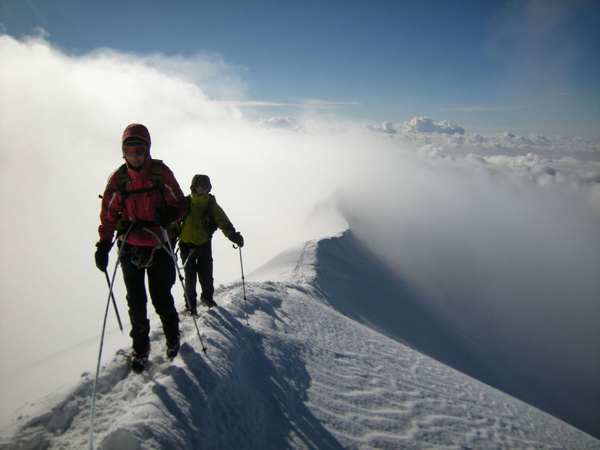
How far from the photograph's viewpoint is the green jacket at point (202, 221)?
6.53 metres

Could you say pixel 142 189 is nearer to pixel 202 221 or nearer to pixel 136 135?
pixel 136 135

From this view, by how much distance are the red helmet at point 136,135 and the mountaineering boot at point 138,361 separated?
280cm

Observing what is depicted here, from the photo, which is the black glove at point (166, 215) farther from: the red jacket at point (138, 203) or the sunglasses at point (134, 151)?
the sunglasses at point (134, 151)

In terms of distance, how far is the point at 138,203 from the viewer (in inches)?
162

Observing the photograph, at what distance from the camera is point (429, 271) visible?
36344mm

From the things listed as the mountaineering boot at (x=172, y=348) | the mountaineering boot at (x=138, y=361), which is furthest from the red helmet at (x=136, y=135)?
the mountaineering boot at (x=138, y=361)

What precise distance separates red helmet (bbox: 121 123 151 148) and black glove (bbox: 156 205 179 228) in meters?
0.80

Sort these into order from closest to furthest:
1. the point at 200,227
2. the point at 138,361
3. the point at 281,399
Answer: the point at 138,361, the point at 281,399, the point at 200,227

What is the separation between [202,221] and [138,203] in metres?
2.50

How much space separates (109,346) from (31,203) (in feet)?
785

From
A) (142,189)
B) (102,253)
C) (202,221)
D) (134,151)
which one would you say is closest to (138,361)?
(102,253)

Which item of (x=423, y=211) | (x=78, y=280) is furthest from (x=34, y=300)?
(x=423, y=211)

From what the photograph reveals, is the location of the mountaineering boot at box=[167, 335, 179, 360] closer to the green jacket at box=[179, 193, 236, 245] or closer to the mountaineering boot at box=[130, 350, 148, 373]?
the mountaineering boot at box=[130, 350, 148, 373]

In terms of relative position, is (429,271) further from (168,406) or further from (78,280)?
(78,280)
